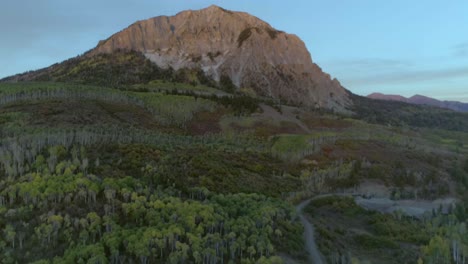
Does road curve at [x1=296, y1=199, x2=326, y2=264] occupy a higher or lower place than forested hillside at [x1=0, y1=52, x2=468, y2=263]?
lower

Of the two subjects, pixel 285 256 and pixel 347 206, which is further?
pixel 347 206

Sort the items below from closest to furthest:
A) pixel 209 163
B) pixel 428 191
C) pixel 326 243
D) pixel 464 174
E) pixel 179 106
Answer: pixel 326 243 → pixel 209 163 → pixel 428 191 → pixel 464 174 → pixel 179 106

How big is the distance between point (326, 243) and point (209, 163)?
1125 inches

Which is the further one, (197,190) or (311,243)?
(197,190)

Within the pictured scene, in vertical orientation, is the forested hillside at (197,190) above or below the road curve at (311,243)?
above

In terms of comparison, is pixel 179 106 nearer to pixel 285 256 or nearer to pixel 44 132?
pixel 44 132

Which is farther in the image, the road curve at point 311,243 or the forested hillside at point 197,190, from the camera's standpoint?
the road curve at point 311,243

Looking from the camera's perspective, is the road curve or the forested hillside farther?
the road curve

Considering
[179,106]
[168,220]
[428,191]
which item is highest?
[179,106]

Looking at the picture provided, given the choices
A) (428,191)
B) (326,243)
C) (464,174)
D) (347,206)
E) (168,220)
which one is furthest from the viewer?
(464,174)

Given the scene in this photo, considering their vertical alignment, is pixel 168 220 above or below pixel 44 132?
below

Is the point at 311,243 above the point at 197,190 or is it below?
below

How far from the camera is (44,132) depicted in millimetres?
66875

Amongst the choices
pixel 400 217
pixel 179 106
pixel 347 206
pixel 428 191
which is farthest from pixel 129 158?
pixel 179 106
